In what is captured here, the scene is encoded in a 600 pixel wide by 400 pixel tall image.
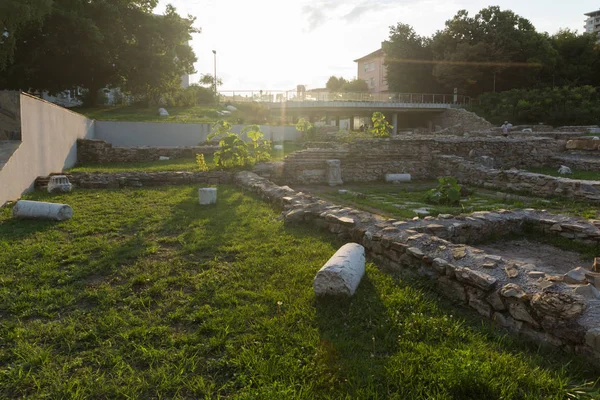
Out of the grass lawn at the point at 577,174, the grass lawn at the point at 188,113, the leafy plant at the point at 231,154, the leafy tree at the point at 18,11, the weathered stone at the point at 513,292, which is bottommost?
the weathered stone at the point at 513,292

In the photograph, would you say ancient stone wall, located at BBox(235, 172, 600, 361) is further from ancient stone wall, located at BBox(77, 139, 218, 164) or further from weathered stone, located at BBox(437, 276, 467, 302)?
ancient stone wall, located at BBox(77, 139, 218, 164)

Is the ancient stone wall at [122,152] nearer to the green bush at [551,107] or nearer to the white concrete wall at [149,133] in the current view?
the white concrete wall at [149,133]

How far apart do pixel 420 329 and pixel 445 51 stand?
150 ft

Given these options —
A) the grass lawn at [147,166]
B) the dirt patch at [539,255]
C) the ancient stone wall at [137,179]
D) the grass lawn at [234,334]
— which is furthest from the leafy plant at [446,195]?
the grass lawn at [147,166]

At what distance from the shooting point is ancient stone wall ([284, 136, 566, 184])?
12.5 m

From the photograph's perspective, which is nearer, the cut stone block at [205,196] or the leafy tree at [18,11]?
the cut stone block at [205,196]

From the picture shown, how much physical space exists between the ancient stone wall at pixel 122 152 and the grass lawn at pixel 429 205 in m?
8.14

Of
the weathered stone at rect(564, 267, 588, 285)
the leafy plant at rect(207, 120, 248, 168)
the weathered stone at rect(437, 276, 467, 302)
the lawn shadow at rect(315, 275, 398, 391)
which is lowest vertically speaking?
the lawn shadow at rect(315, 275, 398, 391)

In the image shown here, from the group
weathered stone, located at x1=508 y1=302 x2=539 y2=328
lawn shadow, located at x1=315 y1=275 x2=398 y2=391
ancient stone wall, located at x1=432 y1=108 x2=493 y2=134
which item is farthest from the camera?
ancient stone wall, located at x1=432 y1=108 x2=493 y2=134

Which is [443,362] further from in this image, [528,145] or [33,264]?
[528,145]

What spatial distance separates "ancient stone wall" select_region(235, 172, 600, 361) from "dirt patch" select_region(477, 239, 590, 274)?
0.36 meters

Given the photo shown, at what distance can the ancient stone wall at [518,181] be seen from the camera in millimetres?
9062

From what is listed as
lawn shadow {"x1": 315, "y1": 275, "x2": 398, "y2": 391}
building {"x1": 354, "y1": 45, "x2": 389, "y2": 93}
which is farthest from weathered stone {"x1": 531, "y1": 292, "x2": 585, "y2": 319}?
building {"x1": 354, "y1": 45, "x2": 389, "y2": 93}

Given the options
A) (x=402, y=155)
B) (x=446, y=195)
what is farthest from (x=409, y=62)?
(x=446, y=195)
